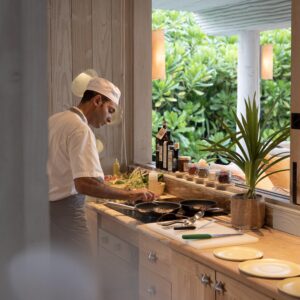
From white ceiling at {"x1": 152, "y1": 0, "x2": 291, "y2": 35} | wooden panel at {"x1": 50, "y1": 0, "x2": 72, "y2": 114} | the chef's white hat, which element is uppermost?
white ceiling at {"x1": 152, "y1": 0, "x2": 291, "y2": 35}

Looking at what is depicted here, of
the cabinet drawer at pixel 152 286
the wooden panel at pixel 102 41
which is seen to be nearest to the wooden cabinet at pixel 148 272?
the cabinet drawer at pixel 152 286

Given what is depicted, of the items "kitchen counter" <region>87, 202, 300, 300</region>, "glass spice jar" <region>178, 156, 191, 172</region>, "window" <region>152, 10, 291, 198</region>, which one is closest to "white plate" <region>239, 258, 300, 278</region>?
"kitchen counter" <region>87, 202, 300, 300</region>

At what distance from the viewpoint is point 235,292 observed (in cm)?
206

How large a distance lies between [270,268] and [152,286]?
0.90 m

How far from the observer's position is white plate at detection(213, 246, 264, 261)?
7.08 ft

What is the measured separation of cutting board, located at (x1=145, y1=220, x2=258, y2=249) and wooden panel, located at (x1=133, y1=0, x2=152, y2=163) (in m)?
1.51

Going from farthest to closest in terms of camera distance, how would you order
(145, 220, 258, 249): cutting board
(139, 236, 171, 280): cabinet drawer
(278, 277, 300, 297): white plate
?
(139, 236, 171, 280): cabinet drawer
(145, 220, 258, 249): cutting board
(278, 277, 300, 297): white plate

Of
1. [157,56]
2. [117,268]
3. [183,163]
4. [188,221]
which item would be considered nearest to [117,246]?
[117,268]

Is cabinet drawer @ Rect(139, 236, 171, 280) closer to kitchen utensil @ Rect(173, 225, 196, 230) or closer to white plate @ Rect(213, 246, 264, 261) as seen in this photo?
kitchen utensil @ Rect(173, 225, 196, 230)

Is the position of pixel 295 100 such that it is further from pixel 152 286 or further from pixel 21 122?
pixel 21 122

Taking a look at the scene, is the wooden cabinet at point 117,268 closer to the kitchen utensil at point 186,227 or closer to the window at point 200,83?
the kitchen utensil at point 186,227

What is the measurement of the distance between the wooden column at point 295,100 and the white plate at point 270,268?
0.62 m

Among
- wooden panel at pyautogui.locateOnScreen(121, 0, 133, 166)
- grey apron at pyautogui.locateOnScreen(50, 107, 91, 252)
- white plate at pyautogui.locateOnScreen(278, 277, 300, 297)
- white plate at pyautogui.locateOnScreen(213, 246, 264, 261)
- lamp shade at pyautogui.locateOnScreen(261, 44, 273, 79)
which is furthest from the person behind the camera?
lamp shade at pyautogui.locateOnScreen(261, 44, 273, 79)

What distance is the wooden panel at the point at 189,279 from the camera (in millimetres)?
2238
